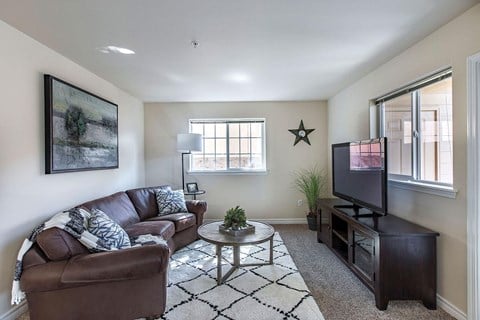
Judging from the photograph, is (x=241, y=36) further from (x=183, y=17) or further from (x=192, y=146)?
(x=192, y=146)

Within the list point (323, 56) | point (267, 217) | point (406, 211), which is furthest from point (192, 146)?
point (406, 211)

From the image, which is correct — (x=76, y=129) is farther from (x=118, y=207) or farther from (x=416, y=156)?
(x=416, y=156)

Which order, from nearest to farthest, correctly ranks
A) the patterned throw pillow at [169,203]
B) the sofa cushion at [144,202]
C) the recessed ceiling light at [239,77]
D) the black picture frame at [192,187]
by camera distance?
1. the recessed ceiling light at [239,77]
2. the sofa cushion at [144,202]
3. the patterned throw pillow at [169,203]
4. the black picture frame at [192,187]

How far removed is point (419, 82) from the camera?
2.41 m

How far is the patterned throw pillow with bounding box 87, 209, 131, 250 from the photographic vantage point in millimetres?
1966

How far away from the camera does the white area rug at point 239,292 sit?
80.0 inches

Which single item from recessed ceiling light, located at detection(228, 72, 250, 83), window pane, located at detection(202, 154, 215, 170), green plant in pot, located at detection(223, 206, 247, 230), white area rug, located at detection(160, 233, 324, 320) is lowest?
white area rug, located at detection(160, 233, 324, 320)

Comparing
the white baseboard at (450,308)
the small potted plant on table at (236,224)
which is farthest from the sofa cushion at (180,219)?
the white baseboard at (450,308)

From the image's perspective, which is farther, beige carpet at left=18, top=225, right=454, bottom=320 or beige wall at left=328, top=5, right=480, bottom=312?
beige carpet at left=18, top=225, right=454, bottom=320

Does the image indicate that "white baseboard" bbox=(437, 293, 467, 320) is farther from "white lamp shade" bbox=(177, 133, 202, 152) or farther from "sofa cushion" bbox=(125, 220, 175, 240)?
"white lamp shade" bbox=(177, 133, 202, 152)

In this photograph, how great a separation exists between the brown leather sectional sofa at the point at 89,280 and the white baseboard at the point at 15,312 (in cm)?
44

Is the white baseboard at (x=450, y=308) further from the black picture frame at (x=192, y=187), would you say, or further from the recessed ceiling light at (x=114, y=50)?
the recessed ceiling light at (x=114, y=50)

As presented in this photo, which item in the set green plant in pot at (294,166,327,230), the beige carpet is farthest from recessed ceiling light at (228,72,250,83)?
the beige carpet

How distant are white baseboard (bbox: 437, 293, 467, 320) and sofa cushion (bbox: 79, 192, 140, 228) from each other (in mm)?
3190
